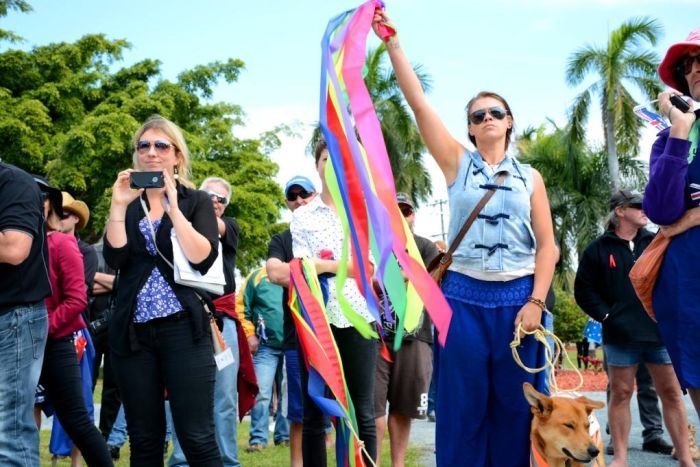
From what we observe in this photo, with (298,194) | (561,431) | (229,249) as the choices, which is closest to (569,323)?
(298,194)

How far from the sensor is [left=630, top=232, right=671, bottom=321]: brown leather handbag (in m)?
3.67

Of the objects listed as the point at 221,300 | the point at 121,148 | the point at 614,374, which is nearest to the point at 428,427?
the point at 614,374

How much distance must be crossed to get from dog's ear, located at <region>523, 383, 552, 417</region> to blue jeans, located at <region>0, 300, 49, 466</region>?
240 cm

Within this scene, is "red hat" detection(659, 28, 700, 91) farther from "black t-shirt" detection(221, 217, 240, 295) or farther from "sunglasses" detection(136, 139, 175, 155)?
"black t-shirt" detection(221, 217, 240, 295)

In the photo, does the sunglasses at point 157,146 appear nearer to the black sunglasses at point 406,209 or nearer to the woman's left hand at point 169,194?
the woman's left hand at point 169,194

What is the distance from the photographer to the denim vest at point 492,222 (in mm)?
3934

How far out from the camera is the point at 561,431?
14.0 ft

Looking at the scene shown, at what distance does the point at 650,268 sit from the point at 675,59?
0.94 metres

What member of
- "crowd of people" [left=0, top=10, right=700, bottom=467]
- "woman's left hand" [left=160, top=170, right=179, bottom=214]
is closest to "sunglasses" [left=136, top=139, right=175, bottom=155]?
"crowd of people" [left=0, top=10, right=700, bottom=467]

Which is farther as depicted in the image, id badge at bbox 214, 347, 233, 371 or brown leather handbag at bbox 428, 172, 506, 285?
id badge at bbox 214, 347, 233, 371

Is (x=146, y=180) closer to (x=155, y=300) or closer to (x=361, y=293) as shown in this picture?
(x=155, y=300)

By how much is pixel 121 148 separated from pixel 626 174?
931 inches

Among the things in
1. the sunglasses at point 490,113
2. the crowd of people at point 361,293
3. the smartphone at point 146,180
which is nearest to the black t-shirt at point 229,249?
the crowd of people at point 361,293

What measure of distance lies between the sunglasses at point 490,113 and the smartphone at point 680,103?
83 cm
